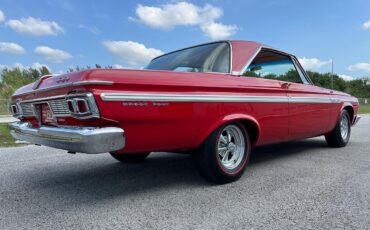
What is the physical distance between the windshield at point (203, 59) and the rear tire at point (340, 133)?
307 cm

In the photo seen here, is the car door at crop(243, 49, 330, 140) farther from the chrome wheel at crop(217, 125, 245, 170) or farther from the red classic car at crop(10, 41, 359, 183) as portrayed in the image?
the chrome wheel at crop(217, 125, 245, 170)

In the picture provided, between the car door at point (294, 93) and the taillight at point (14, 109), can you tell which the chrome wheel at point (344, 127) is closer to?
the car door at point (294, 93)

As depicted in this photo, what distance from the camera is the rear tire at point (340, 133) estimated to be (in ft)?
18.9

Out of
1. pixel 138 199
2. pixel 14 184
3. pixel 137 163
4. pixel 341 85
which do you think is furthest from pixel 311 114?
pixel 341 85

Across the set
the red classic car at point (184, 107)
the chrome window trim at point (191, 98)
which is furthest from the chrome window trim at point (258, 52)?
the chrome window trim at point (191, 98)

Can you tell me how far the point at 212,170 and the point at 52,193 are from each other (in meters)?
1.61

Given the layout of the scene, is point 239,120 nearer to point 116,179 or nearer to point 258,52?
point 258,52

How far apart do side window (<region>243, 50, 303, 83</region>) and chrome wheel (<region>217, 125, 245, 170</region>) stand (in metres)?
0.69

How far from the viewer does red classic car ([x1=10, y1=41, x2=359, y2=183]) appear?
8.51ft

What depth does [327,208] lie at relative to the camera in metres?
2.70

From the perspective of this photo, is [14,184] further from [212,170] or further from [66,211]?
[212,170]

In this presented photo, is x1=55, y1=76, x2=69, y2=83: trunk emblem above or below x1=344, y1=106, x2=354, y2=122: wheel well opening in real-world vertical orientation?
above

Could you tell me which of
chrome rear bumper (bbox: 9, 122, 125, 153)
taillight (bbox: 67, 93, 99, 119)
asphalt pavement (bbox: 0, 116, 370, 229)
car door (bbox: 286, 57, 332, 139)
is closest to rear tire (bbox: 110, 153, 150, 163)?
asphalt pavement (bbox: 0, 116, 370, 229)

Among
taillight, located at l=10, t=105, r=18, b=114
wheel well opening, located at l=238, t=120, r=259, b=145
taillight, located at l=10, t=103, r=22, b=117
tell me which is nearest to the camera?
wheel well opening, located at l=238, t=120, r=259, b=145
